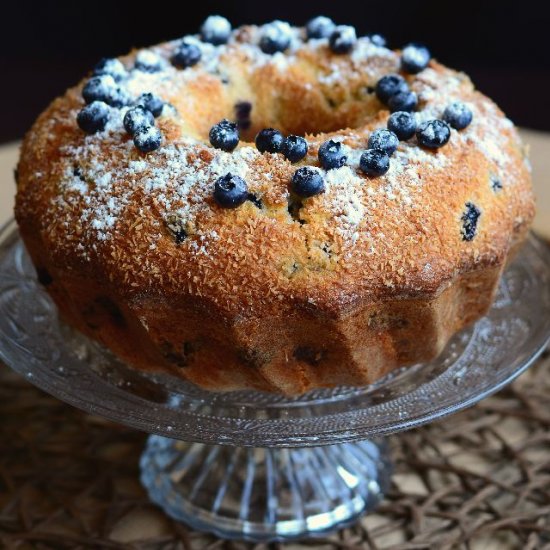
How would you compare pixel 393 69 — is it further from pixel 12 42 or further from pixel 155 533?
pixel 12 42

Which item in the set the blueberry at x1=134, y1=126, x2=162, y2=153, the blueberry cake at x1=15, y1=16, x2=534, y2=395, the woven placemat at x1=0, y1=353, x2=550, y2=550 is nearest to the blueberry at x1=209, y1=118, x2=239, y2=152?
the blueberry cake at x1=15, y1=16, x2=534, y2=395

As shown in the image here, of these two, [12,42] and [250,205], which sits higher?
[250,205]

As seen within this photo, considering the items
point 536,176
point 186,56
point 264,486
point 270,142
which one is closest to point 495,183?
point 270,142

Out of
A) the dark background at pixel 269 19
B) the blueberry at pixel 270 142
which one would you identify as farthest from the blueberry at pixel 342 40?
the dark background at pixel 269 19

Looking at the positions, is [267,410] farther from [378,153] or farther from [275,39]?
[275,39]

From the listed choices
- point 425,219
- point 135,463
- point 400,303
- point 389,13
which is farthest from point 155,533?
point 389,13

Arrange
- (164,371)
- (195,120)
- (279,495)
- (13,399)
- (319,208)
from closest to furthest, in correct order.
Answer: (319,208)
(164,371)
(195,120)
(279,495)
(13,399)

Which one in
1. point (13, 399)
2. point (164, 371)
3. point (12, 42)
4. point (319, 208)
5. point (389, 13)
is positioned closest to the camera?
point (319, 208)
